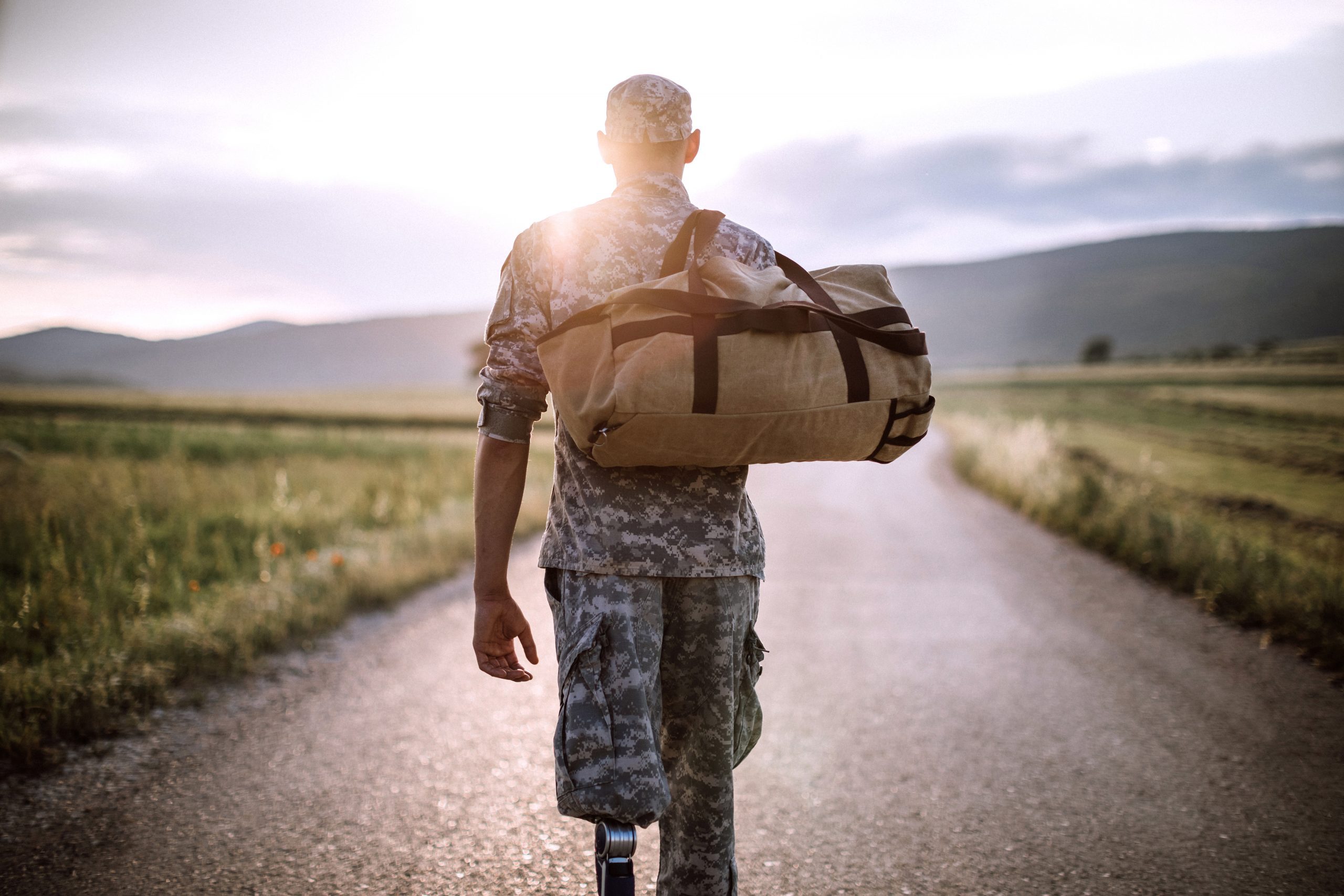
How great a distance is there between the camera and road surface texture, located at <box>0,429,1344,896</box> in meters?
2.71

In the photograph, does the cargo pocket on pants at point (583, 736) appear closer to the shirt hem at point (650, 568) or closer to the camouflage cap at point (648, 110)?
the shirt hem at point (650, 568)

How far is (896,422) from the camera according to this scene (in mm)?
1854

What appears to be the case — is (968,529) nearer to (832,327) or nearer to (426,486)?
(426,486)

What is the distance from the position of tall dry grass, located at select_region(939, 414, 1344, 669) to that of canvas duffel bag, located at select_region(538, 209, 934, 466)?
498cm

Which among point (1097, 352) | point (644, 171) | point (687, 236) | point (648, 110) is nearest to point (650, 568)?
point (687, 236)

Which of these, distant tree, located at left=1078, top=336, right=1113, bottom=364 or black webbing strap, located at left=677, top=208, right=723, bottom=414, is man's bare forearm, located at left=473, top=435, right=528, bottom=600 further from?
distant tree, located at left=1078, top=336, right=1113, bottom=364

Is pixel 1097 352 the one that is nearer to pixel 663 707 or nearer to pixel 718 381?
pixel 663 707

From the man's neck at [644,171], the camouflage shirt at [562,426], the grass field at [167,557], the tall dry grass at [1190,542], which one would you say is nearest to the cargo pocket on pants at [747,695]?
the camouflage shirt at [562,426]

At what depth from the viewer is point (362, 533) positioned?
27.9 ft

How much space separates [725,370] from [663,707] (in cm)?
90

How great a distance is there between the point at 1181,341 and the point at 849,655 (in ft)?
636

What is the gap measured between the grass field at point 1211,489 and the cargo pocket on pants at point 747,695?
482 cm

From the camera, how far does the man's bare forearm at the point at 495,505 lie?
195cm

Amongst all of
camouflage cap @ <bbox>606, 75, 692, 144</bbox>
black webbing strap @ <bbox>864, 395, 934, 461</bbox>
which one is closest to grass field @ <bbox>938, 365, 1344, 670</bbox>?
black webbing strap @ <bbox>864, 395, 934, 461</bbox>
